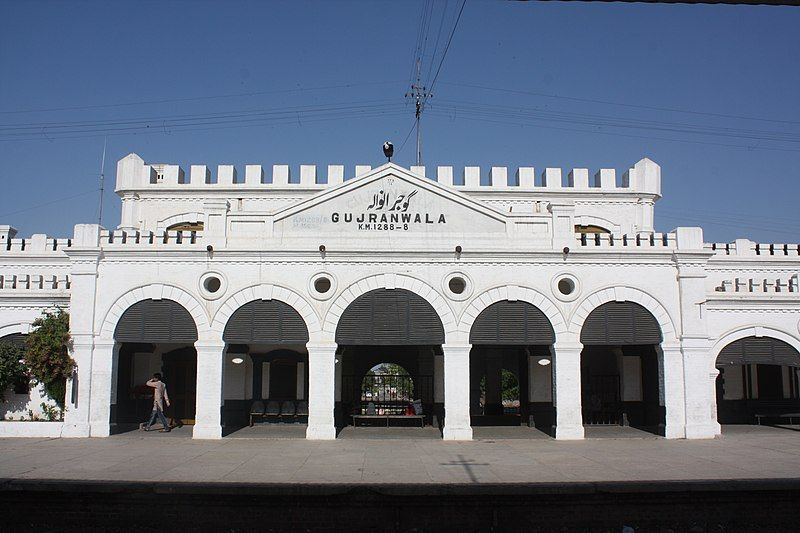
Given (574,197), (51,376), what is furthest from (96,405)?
(574,197)

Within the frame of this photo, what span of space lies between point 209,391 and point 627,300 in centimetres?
1194

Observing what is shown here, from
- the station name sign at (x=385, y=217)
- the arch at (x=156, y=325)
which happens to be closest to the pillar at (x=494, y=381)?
the station name sign at (x=385, y=217)

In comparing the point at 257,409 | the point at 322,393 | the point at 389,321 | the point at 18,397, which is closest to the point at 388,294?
the point at 389,321

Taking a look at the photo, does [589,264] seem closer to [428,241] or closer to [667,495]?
[428,241]

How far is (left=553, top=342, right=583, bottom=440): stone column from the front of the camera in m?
19.4

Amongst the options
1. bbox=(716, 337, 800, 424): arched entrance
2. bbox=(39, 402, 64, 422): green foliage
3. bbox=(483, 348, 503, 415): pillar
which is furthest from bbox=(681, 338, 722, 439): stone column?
bbox=(39, 402, 64, 422): green foliage

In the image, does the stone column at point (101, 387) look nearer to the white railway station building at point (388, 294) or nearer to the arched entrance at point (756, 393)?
the white railway station building at point (388, 294)

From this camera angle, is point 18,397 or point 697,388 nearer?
point 697,388

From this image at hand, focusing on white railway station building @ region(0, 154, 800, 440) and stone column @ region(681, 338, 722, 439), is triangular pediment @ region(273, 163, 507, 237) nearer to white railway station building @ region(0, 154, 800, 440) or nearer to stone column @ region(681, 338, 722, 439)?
white railway station building @ region(0, 154, 800, 440)

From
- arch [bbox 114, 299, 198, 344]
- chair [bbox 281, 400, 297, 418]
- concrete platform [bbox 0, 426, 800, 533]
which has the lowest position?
concrete platform [bbox 0, 426, 800, 533]

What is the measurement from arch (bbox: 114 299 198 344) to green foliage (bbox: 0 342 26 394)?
334 centimetres

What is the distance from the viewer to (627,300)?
1984 centimetres

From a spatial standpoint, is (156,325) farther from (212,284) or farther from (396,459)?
(396,459)

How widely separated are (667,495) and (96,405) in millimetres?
14959
